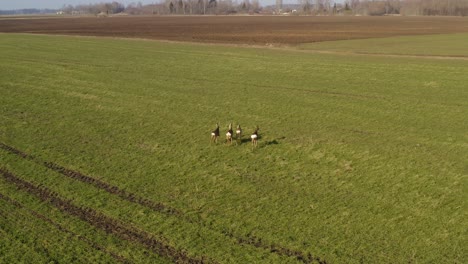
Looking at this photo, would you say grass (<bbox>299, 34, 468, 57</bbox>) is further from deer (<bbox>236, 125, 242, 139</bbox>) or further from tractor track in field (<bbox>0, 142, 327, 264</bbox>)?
tractor track in field (<bbox>0, 142, 327, 264</bbox>)

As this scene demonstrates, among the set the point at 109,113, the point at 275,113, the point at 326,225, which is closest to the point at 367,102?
the point at 275,113

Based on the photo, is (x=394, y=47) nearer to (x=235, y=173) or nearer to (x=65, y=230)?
(x=235, y=173)

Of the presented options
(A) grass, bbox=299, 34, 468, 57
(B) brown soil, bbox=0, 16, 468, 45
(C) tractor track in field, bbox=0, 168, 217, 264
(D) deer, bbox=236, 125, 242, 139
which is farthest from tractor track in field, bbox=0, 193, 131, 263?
(B) brown soil, bbox=0, 16, 468, 45

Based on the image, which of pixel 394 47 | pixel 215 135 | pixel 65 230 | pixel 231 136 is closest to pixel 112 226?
pixel 65 230

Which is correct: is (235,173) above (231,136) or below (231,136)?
below

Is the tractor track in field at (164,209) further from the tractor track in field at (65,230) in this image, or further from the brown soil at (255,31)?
the brown soil at (255,31)

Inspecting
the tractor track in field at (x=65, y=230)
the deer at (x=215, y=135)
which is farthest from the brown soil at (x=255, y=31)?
the tractor track in field at (x=65, y=230)
